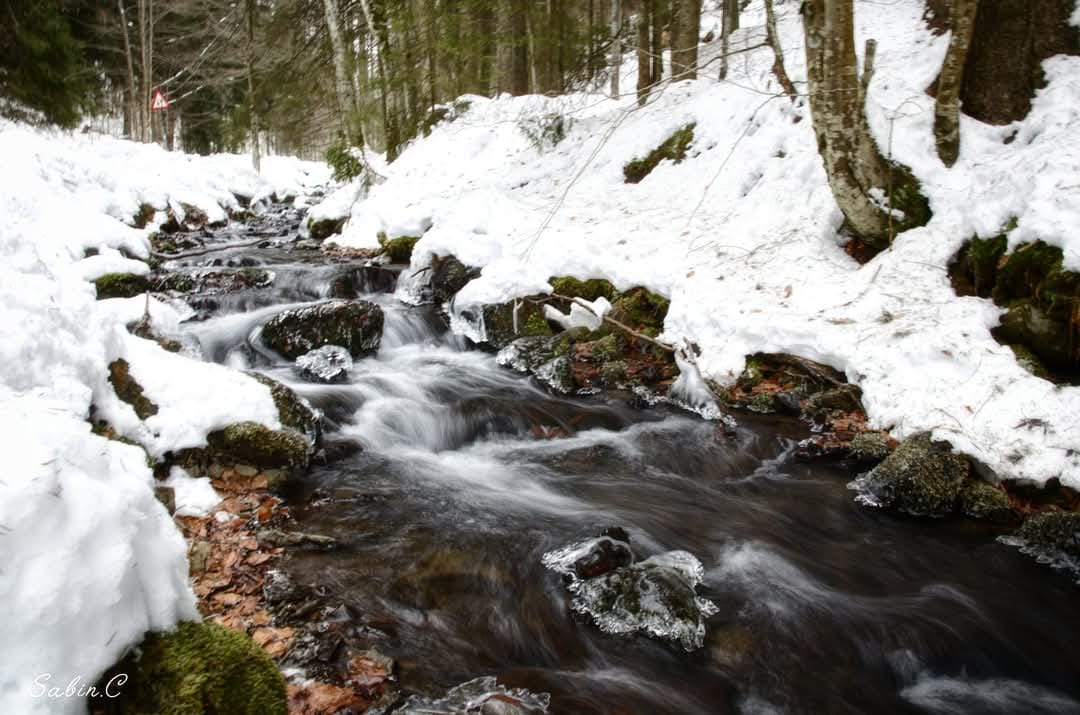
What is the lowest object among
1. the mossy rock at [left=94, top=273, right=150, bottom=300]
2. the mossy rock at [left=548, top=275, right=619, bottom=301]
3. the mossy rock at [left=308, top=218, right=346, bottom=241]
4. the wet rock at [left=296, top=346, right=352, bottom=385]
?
the wet rock at [left=296, top=346, right=352, bottom=385]

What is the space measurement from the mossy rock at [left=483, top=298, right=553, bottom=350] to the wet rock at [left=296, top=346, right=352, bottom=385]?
2040mm

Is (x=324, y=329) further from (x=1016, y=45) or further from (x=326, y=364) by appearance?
(x=1016, y=45)

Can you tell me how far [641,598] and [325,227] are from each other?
13.8 m

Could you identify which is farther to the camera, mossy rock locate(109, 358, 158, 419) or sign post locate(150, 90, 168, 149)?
sign post locate(150, 90, 168, 149)

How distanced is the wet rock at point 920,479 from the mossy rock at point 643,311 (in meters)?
3.19

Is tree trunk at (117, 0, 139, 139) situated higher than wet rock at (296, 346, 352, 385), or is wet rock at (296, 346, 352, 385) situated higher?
tree trunk at (117, 0, 139, 139)

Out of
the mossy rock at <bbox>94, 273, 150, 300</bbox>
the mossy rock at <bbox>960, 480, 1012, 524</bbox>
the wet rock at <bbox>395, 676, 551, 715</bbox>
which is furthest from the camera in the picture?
the mossy rock at <bbox>94, 273, 150, 300</bbox>

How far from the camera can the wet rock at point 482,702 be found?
2652 millimetres

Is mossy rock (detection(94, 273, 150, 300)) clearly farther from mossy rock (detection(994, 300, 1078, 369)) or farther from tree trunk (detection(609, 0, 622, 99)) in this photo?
mossy rock (detection(994, 300, 1078, 369))

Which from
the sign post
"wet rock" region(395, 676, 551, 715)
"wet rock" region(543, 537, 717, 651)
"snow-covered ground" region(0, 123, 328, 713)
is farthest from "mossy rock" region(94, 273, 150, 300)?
the sign post

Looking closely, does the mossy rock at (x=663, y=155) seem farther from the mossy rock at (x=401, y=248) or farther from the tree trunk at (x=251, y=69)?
the tree trunk at (x=251, y=69)

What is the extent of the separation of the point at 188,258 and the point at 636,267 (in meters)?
9.35

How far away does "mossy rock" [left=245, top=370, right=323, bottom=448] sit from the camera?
490 cm

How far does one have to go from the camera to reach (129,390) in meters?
4.21
